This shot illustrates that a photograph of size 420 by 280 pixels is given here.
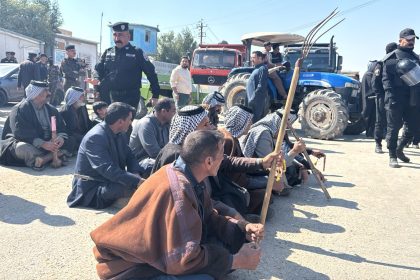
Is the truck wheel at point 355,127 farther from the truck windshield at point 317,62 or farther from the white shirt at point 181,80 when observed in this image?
the white shirt at point 181,80

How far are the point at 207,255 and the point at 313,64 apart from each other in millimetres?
9519

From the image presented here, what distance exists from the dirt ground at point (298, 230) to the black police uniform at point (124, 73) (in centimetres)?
130

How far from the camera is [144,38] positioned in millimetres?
40594

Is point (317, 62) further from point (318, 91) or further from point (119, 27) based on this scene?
point (119, 27)

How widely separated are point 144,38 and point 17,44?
637 inches

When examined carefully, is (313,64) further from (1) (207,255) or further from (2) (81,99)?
(1) (207,255)

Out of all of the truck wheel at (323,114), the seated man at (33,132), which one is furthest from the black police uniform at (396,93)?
the seated man at (33,132)

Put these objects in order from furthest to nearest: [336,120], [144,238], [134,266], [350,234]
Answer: [336,120] → [350,234] → [134,266] → [144,238]

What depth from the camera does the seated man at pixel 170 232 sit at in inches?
81.0

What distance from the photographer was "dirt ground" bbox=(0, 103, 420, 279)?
313 cm

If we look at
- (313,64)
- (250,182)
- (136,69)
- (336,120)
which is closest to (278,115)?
(250,182)

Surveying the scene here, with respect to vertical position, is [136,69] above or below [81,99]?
above

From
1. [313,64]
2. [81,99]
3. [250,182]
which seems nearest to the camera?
[250,182]

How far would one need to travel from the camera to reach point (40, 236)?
11.8 feet
